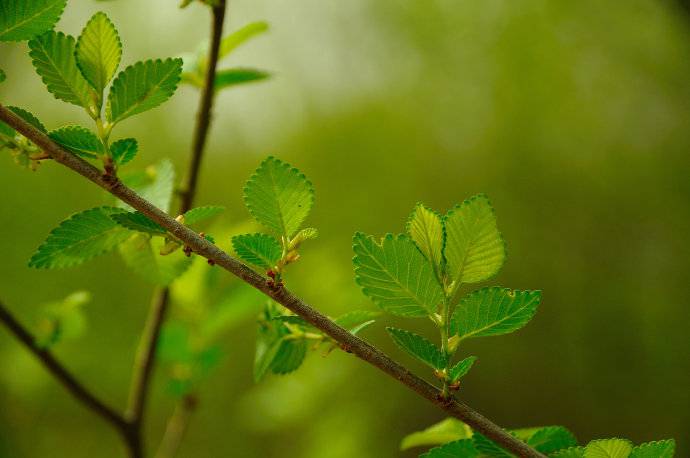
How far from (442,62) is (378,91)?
19 centimetres

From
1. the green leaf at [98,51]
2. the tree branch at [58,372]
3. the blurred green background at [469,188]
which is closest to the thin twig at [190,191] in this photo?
the tree branch at [58,372]

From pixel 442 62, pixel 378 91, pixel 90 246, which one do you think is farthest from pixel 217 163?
pixel 90 246

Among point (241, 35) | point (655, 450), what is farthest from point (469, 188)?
point (655, 450)

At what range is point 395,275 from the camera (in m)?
0.24

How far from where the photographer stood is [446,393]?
0.23 metres

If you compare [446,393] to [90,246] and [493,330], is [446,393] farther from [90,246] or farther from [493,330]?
[90,246]

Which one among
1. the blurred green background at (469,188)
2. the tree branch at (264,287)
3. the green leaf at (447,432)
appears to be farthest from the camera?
the blurred green background at (469,188)

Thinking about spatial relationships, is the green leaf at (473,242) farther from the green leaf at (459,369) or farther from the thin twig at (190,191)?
the thin twig at (190,191)

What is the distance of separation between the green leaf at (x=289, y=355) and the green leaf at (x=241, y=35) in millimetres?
255

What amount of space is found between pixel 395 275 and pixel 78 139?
0.39ft

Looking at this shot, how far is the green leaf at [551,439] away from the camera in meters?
0.28

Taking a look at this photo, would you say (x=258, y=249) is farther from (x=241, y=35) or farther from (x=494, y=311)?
(x=241, y=35)

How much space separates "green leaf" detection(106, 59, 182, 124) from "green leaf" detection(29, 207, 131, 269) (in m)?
0.04

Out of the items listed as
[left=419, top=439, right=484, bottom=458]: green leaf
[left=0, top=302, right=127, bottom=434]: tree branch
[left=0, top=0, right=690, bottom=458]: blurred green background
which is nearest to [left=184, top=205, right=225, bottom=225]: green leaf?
[left=419, top=439, right=484, bottom=458]: green leaf
